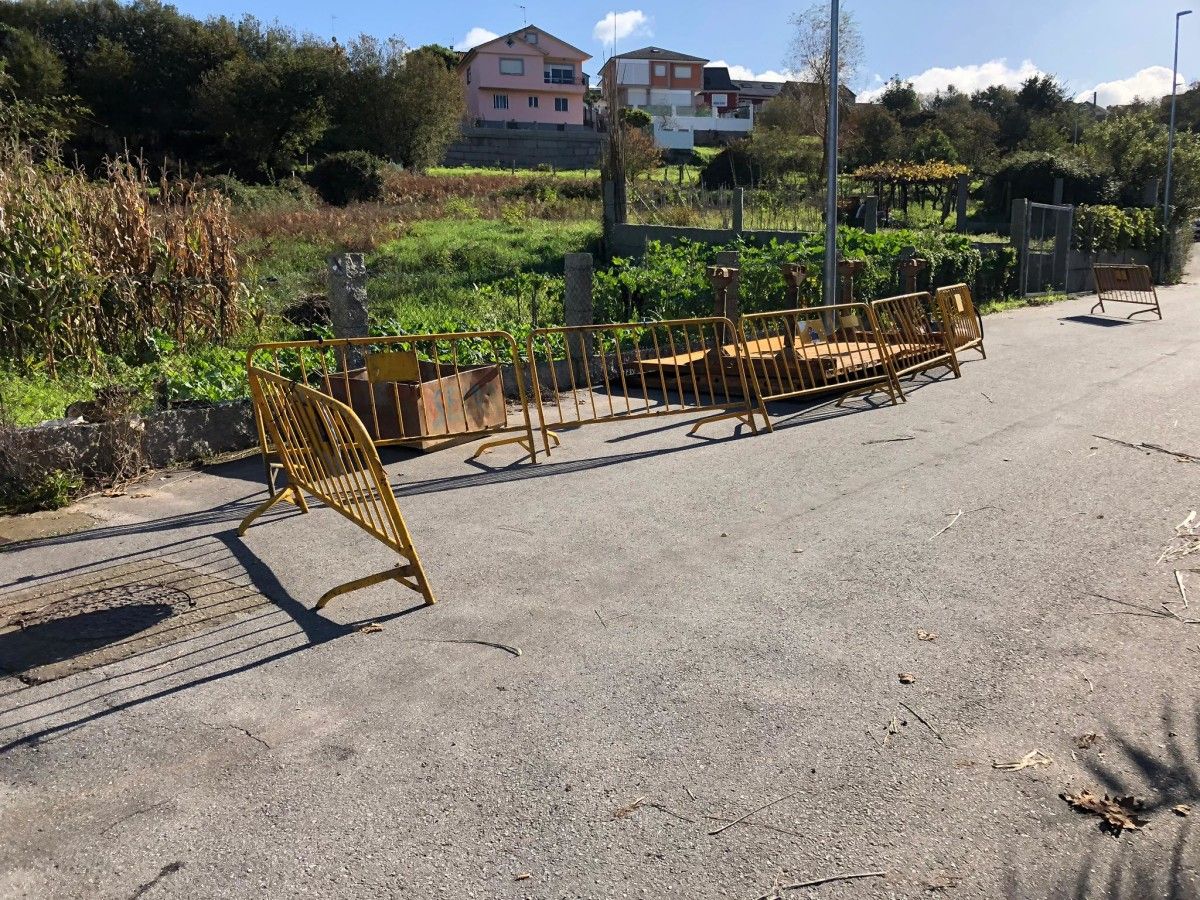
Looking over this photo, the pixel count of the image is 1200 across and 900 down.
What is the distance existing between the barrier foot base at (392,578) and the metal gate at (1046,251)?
20518 millimetres

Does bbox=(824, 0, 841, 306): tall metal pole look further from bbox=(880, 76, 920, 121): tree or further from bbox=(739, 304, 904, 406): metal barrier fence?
bbox=(880, 76, 920, 121): tree

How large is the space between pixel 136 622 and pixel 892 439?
250 inches

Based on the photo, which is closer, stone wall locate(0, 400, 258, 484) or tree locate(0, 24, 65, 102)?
stone wall locate(0, 400, 258, 484)

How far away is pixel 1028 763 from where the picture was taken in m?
3.65

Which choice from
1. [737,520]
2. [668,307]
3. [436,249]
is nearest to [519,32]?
[436,249]

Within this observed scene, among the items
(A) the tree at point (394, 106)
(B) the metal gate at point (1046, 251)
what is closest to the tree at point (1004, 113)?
(A) the tree at point (394, 106)

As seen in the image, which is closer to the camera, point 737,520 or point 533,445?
point 737,520

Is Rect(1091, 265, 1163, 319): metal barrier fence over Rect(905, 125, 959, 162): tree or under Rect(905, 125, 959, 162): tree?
under

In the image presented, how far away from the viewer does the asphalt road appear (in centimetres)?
317

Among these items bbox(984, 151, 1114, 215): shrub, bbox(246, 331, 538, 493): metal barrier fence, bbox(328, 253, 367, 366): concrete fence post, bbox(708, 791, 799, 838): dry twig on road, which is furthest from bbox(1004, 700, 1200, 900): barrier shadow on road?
bbox(984, 151, 1114, 215): shrub

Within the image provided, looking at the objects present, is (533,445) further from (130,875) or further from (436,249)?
(436,249)

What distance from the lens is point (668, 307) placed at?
42.9 ft

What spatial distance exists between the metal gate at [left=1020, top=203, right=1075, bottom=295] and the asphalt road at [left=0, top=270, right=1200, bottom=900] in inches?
667

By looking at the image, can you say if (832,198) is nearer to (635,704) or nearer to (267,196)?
(635,704)
